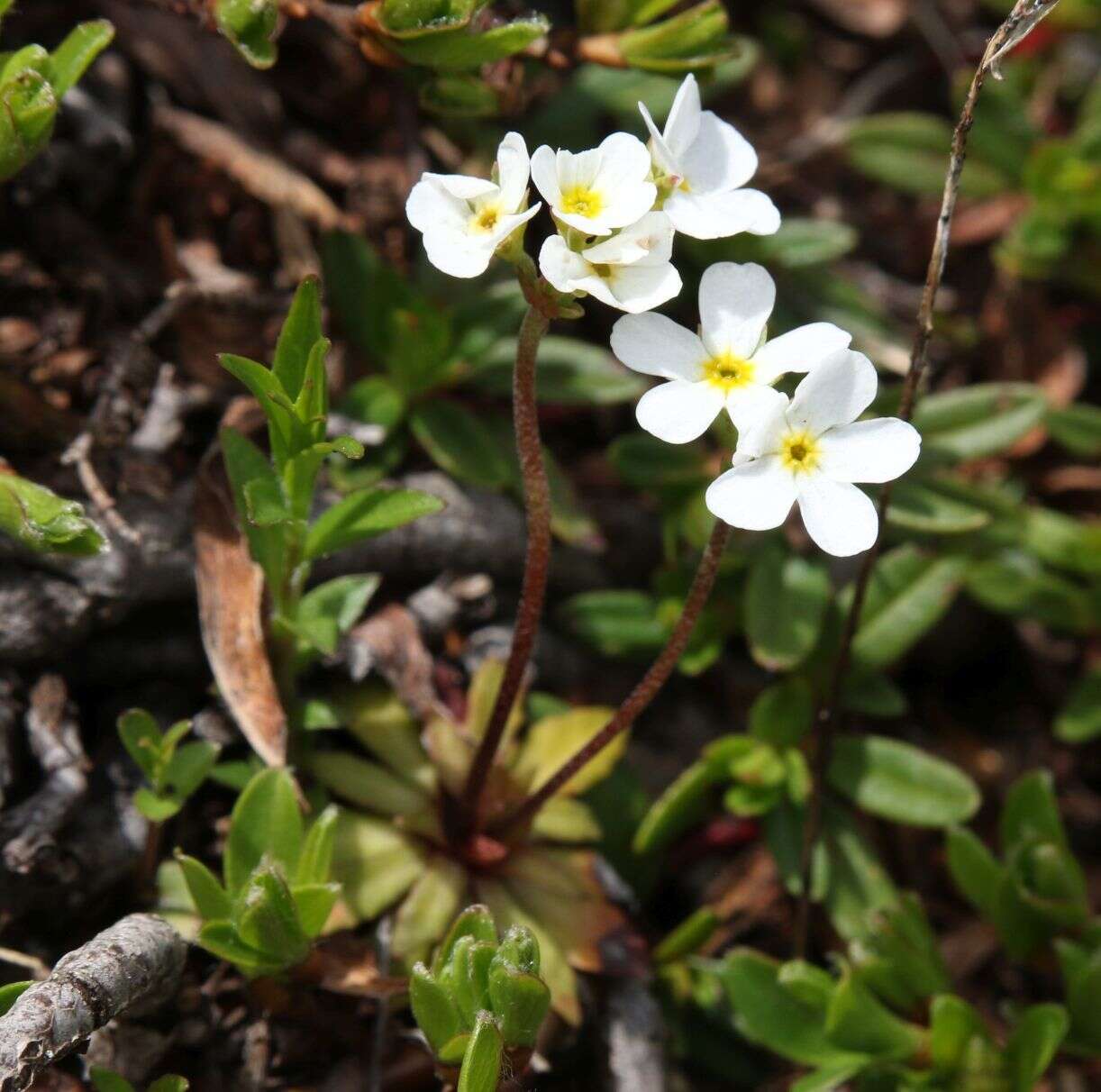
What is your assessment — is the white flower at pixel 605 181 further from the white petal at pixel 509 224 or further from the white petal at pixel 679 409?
the white petal at pixel 679 409

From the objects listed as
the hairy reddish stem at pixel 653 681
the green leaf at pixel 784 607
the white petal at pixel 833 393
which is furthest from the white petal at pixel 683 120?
the green leaf at pixel 784 607

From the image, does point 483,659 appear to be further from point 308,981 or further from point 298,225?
point 298,225

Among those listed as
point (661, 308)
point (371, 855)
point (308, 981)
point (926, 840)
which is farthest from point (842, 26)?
point (308, 981)

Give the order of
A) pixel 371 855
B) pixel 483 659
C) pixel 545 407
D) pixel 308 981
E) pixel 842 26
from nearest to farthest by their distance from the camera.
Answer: pixel 308 981 → pixel 371 855 → pixel 483 659 → pixel 545 407 → pixel 842 26

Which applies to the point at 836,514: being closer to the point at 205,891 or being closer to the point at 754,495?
the point at 754,495

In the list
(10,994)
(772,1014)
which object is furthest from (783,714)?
(10,994)
